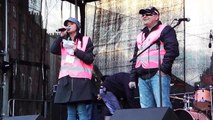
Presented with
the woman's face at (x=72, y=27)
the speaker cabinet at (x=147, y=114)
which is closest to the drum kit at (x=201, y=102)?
the woman's face at (x=72, y=27)

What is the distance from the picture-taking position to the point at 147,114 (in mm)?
3852

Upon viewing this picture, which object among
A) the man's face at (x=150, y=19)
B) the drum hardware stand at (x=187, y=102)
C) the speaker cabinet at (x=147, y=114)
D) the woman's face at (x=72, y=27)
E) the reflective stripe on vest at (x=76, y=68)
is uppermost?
the man's face at (x=150, y=19)

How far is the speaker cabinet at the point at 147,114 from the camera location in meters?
3.75

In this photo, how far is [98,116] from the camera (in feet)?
21.9

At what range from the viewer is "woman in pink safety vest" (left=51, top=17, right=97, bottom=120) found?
5.12 metres

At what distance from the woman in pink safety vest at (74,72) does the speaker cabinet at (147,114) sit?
1213 millimetres

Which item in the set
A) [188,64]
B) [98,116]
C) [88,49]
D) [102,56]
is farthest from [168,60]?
[102,56]

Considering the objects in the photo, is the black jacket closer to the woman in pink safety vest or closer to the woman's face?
the woman in pink safety vest

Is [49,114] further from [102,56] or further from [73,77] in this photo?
[73,77]

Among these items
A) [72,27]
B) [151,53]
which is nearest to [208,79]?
[151,53]

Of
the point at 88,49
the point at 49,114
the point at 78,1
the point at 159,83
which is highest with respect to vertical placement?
the point at 78,1

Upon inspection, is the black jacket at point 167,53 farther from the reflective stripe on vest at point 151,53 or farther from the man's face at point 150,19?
the man's face at point 150,19

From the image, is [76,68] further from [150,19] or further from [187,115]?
[187,115]

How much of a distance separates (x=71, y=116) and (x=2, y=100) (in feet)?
8.43
